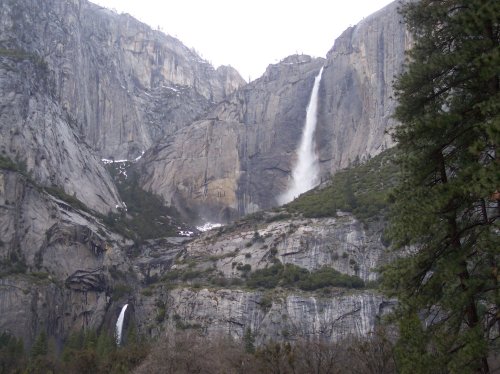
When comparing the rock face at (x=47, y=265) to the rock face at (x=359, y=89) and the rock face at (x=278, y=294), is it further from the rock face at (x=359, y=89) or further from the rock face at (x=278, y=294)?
the rock face at (x=359, y=89)

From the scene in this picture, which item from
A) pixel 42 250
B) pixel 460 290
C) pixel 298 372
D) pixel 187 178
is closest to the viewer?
pixel 460 290

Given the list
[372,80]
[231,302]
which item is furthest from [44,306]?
[372,80]

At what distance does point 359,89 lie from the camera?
113 metres

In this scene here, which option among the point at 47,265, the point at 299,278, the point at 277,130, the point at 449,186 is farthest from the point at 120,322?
the point at 449,186

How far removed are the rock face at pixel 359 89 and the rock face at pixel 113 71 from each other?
5332 centimetres

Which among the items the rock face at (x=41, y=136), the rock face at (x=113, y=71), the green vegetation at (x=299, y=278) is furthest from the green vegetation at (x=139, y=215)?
the green vegetation at (x=299, y=278)

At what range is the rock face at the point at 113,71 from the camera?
121 m

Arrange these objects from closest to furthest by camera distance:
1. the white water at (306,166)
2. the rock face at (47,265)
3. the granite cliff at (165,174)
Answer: the granite cliff at (165,174)
the rock face at (47,265)
the white water at (306,166)

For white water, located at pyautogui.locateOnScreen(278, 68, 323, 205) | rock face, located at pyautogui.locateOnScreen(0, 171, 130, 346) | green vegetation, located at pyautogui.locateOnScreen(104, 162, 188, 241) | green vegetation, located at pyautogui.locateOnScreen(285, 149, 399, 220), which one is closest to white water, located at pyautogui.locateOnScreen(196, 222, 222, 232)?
green vegetation, located at pyautogui.locateOnScreen(104, 162, 188, 241)

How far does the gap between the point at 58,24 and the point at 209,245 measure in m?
75.5

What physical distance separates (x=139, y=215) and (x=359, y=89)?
51375mm

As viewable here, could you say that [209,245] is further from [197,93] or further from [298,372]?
[197,93]

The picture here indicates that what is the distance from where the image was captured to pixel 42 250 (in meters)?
76.2

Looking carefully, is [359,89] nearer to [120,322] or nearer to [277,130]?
[277,130]
